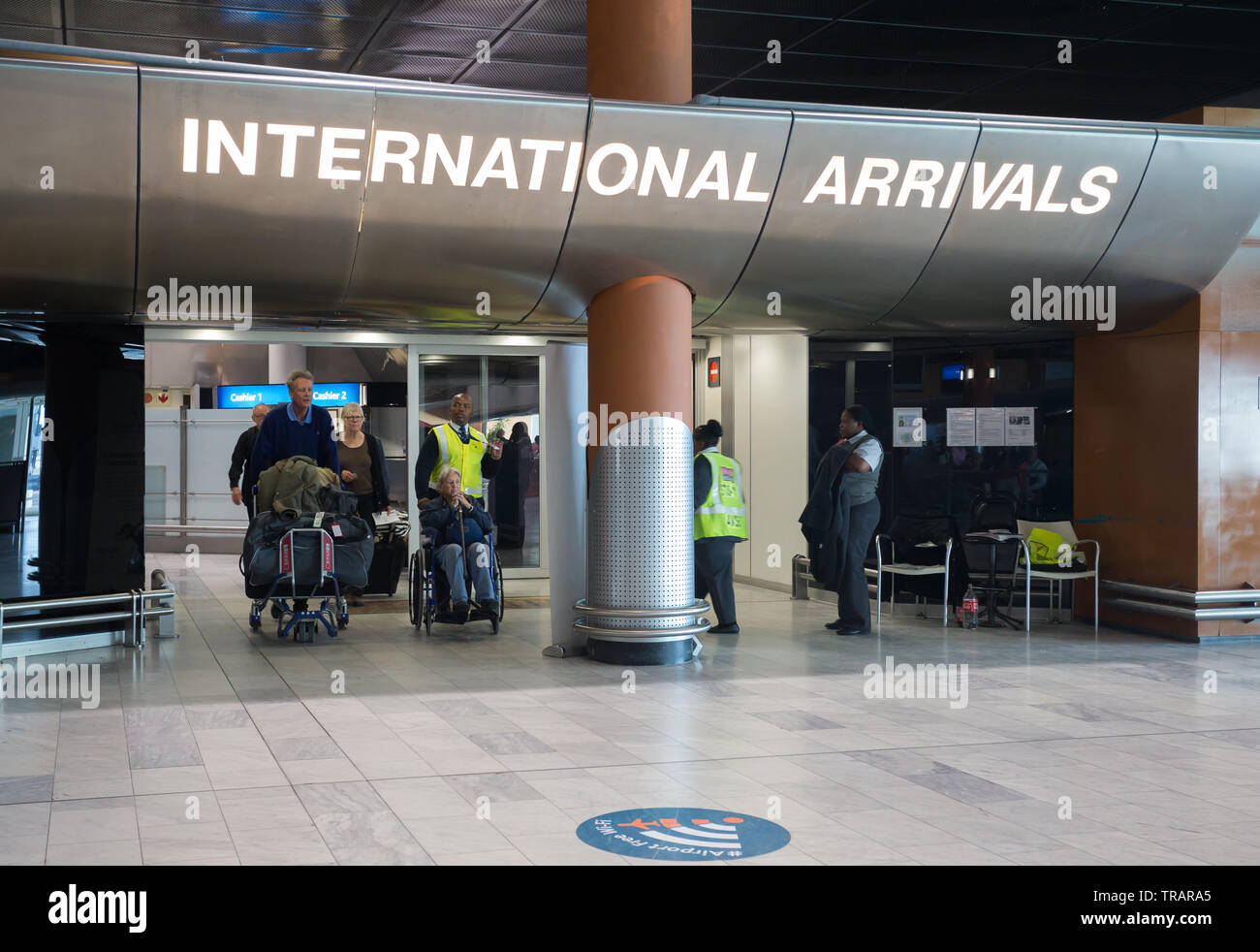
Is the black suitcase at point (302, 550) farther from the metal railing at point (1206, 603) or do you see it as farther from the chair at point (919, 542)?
the metal railing at point (1206, 603)

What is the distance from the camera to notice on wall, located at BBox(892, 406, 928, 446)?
11859 mm

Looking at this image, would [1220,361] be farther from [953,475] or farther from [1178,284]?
[953,475]

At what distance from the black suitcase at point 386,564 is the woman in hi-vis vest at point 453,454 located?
209 cm

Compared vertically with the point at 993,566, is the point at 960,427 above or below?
above

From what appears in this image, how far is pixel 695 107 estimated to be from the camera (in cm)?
813

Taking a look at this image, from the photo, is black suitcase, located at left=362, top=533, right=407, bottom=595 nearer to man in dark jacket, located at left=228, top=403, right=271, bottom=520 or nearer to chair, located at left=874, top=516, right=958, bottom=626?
man in dark jacket, located at left=228, top=403, right=271, bottom=520

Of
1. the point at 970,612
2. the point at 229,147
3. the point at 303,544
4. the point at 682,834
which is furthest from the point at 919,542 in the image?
the point at 682,834

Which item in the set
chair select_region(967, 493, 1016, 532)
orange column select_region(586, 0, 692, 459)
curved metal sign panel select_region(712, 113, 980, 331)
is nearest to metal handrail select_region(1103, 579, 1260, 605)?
chair select_region(967, 493, 1016, 532)

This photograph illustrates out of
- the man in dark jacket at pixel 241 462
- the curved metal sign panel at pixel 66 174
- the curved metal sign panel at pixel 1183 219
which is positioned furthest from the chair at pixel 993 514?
the curved metal sign panel at pixel 66 174

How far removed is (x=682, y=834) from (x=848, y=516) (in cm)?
587

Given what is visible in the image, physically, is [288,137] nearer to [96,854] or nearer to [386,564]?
[96,854]

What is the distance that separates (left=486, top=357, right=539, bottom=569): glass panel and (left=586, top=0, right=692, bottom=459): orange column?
529 centimetres

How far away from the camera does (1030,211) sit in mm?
9102

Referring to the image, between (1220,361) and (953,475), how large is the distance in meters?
2.51
